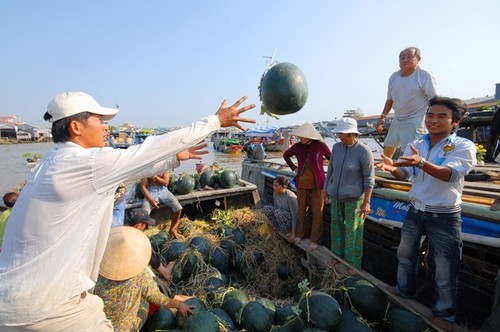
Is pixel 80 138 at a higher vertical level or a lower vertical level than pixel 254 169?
higher

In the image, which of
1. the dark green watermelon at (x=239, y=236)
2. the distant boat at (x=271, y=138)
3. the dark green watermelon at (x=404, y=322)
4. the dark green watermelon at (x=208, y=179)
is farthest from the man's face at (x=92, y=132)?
the distant boat at (x=271, y=138)

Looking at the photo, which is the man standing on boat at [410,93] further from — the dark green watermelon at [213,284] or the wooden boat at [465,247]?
the dark green watermelon at [213,284]

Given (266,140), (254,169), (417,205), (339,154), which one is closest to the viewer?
(417,205)

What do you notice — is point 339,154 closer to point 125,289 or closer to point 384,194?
point 384,194

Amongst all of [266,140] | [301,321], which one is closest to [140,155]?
[301,321]

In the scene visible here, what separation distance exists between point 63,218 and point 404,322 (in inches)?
114

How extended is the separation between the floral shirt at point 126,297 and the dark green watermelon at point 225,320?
0.63 metres

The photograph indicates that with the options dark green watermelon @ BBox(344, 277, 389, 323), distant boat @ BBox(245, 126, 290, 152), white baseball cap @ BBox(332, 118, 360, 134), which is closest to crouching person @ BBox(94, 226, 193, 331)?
dark green watermelon @ BBox(344, 277, 389, 323)

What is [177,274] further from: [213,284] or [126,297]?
[126,297]

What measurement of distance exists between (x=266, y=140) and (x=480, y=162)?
34.2 meters

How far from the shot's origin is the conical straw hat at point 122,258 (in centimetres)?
249

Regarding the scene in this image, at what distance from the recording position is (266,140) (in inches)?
1564

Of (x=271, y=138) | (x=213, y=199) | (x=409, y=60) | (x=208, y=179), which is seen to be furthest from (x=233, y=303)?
(x=271, y=138)

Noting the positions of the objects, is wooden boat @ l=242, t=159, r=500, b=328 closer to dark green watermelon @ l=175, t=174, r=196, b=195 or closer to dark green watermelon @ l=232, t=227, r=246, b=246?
dark green watermelon @ l=232, t=227, r=246, b=246
